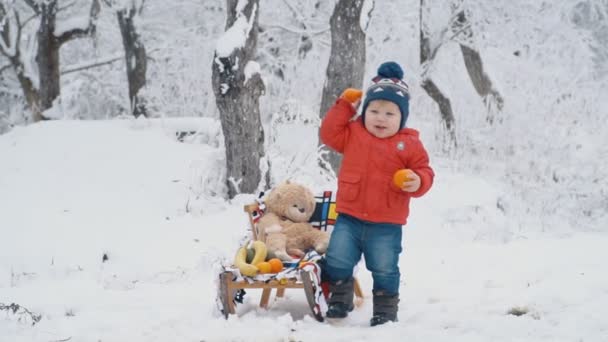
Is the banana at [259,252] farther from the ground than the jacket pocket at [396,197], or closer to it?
closer to it

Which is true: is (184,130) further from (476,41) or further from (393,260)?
(393,260)

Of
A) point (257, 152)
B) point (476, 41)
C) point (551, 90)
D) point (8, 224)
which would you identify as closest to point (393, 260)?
point (257, 152)

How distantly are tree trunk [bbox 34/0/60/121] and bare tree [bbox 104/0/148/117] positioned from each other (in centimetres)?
118

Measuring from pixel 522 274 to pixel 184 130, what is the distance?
681 centimetres

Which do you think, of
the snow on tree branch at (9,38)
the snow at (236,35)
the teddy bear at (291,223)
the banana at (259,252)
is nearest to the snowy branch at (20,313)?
the banana at (259,252)

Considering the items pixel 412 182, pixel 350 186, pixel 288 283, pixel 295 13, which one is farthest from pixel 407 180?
pixel 295 13

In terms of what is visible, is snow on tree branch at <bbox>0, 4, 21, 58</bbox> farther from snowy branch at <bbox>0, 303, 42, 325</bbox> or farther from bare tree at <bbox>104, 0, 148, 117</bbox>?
snowy branch at <bbox>0, 303, 42, 325</bbox>

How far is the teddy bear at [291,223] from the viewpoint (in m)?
4.52

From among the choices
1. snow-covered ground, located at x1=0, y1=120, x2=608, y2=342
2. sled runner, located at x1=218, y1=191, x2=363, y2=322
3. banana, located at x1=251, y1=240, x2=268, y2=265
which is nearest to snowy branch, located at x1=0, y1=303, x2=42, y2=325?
snow-covered ground, located at x1=0, y1=120, x2=608, y2=342

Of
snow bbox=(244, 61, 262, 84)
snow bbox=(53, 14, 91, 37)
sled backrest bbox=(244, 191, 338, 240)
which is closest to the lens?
sled backrest bbox=(244, 191, 338, 240)

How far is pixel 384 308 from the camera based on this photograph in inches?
159

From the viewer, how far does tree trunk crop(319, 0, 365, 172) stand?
7.87 m

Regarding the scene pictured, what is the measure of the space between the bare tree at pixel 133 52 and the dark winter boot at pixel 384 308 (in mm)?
10657

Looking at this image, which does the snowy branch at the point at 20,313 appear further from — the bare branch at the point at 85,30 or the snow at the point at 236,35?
the bare branch at the point at 85,30
